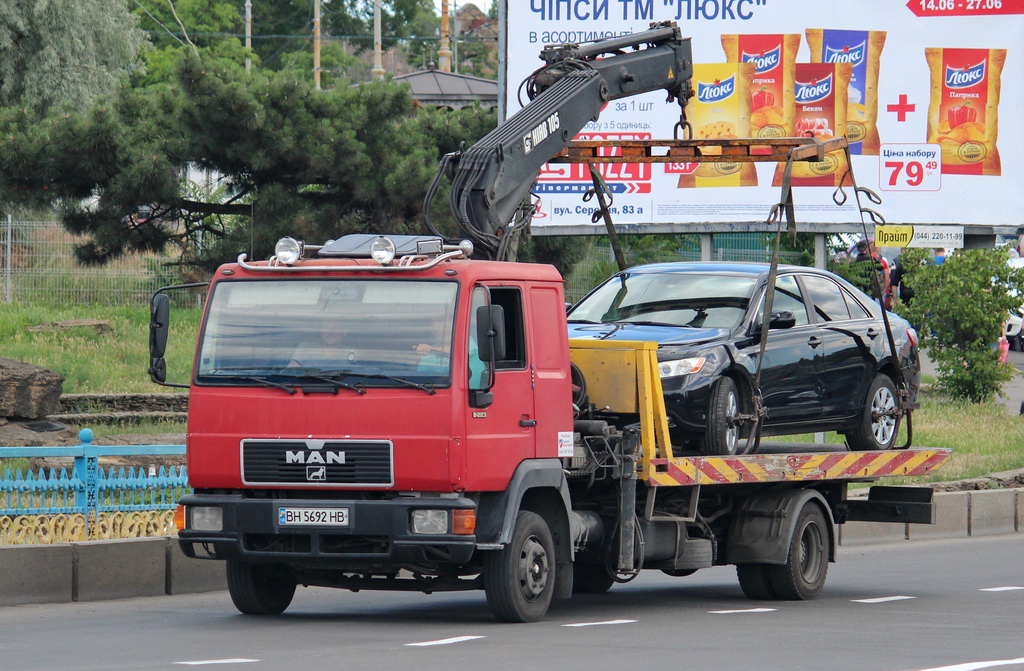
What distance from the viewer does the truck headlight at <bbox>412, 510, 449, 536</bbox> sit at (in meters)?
9.12

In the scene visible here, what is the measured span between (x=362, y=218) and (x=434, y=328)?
42.5 ft

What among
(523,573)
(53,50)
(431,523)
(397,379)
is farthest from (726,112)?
(53,50)

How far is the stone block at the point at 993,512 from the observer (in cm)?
1714

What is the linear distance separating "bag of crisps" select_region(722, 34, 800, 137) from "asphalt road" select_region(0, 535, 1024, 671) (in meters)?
9.56

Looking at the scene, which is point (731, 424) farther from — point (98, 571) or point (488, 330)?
point (98, 571)

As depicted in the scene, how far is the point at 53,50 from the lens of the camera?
37.3m

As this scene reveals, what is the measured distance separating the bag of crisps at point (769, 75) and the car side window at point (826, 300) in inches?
344

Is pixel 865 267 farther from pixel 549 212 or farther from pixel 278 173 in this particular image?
pixel 278 173

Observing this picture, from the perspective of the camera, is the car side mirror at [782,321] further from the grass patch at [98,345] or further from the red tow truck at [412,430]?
the grass patch at [98,345]

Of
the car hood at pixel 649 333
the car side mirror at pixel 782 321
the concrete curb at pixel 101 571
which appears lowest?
the concrete curb at pixel 101 571

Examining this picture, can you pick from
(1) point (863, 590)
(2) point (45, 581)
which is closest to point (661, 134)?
(1) point (863, 590)

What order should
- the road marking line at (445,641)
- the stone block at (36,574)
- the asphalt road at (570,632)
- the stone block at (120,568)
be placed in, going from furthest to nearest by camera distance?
1. the stone block at (120,568)
2. the stone block at (36,574)
3. the road marking line at (445,641)
4. the asphalt road at (570,632)

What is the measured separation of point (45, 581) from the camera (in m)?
11.0

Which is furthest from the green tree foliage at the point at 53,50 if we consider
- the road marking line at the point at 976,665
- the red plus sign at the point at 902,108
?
the road marking line at the point at 976,665
